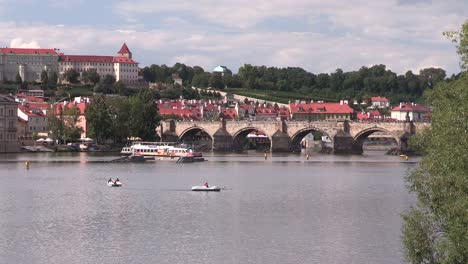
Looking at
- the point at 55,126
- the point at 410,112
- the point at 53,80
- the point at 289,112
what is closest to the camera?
the point at 55,126

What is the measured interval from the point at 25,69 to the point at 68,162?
11641cm

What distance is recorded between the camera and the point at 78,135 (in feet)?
376

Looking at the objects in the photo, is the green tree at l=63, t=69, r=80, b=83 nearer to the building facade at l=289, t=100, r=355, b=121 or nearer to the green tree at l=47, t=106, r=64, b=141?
the building facade at l=289, t=100, r=355, b=121

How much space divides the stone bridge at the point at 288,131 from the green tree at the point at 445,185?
80.2m

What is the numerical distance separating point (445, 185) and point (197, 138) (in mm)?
110832

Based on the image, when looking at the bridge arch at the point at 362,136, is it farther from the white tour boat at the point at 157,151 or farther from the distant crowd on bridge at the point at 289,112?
the distant crowd on bridge at the point at 289,112

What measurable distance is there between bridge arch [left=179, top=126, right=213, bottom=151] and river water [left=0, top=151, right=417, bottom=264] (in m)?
47.9

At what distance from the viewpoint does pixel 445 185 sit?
84.9 ft

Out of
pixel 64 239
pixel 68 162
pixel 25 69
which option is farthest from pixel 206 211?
pixel 25 69

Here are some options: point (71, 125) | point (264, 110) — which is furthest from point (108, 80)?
point (71, 125)

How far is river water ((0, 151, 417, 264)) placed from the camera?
116ft

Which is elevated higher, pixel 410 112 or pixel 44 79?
pixel 44 79

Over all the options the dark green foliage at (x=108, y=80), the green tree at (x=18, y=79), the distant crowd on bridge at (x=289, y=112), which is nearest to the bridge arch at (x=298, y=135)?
the distant crowd on bridge at (x=289, y=112)

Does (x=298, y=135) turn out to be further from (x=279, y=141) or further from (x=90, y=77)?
(x=90, y=77)
